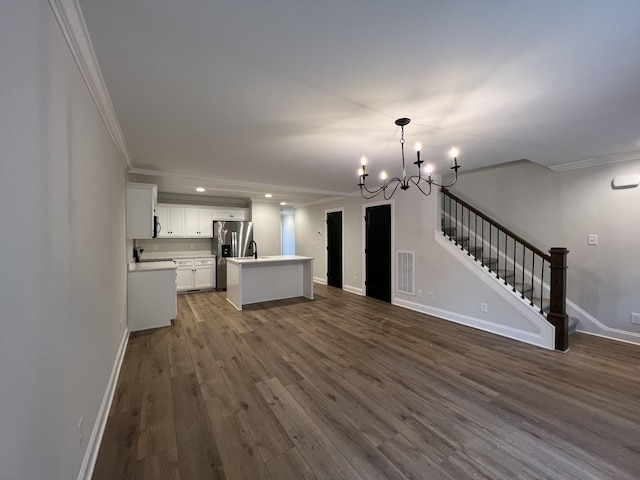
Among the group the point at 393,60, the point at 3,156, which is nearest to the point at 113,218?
the point at 3,156

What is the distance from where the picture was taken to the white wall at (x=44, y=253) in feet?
2.65

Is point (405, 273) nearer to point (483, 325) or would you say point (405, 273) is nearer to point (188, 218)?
point (483, 325)

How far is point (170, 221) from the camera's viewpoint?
609cm

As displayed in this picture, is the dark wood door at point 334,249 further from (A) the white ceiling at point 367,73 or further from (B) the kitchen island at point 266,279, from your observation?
(A) the white ceiling at point 367,73

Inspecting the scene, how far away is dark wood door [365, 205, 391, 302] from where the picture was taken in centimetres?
541

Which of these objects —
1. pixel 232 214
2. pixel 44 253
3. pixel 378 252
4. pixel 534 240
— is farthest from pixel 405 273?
pixel 44 253

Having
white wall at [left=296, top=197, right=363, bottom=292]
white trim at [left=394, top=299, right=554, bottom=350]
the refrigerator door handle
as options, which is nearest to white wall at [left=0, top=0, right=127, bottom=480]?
white trim at [left=394, top=299, right=554, bottom=350]

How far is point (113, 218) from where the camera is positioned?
8.70 feet

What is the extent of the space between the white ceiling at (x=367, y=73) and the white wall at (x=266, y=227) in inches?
155

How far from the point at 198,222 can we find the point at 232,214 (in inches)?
33.0

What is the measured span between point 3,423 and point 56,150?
1.08 m

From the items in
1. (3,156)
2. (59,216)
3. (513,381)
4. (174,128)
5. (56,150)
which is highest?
(174,128)

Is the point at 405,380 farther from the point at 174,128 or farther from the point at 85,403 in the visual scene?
the point at 174,128

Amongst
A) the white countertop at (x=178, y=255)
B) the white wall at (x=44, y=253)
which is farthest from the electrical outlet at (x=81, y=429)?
the white countertop at (x=178, y=255)
